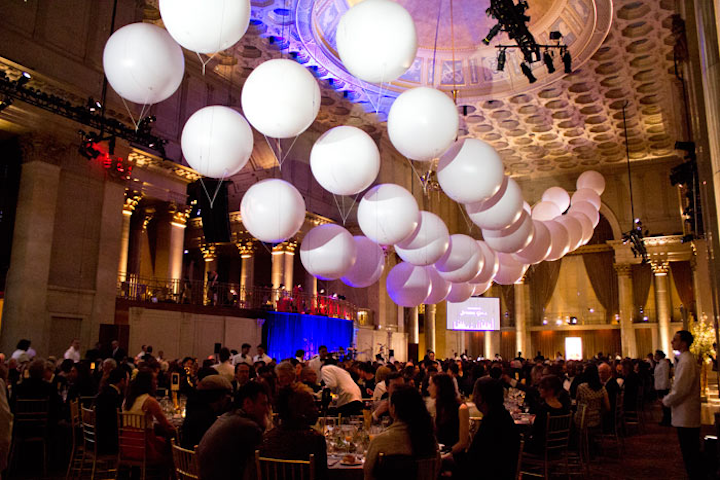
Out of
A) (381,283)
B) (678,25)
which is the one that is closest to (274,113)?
(678,25)

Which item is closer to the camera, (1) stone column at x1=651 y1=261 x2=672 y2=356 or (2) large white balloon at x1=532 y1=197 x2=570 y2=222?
(2) large white balloon at x1=532 y1=197 x2=570 y2=222

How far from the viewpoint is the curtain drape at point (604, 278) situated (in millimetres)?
26172

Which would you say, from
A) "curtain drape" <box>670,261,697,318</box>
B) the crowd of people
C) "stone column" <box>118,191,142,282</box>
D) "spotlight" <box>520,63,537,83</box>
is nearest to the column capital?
"curtain drape" <box>670,261,697,318</box>

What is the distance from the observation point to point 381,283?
21.4 metres

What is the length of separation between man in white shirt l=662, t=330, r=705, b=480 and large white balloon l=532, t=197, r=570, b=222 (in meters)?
5.30

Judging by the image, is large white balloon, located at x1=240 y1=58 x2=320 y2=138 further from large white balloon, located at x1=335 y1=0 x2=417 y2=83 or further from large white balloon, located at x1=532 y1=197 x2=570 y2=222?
large white balloon, located at x1=532 y1=197 x2=570 y2=222

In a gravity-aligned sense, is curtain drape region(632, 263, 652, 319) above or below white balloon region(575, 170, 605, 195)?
below

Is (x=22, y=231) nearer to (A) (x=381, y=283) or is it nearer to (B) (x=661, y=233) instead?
(A) (x=381, y=283)

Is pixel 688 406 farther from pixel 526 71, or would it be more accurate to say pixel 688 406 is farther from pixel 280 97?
pixel 526 71

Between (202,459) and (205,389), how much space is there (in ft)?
3.82

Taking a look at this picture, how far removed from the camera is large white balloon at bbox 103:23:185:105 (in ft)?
14.4

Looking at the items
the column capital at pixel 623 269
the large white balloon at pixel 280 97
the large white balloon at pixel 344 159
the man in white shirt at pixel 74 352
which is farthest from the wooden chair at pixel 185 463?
the column capital at pixel 623 269

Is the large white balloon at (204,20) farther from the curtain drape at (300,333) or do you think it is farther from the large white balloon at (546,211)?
the curtain drape at (300,333)

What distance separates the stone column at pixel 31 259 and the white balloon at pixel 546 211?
31.8 feet
